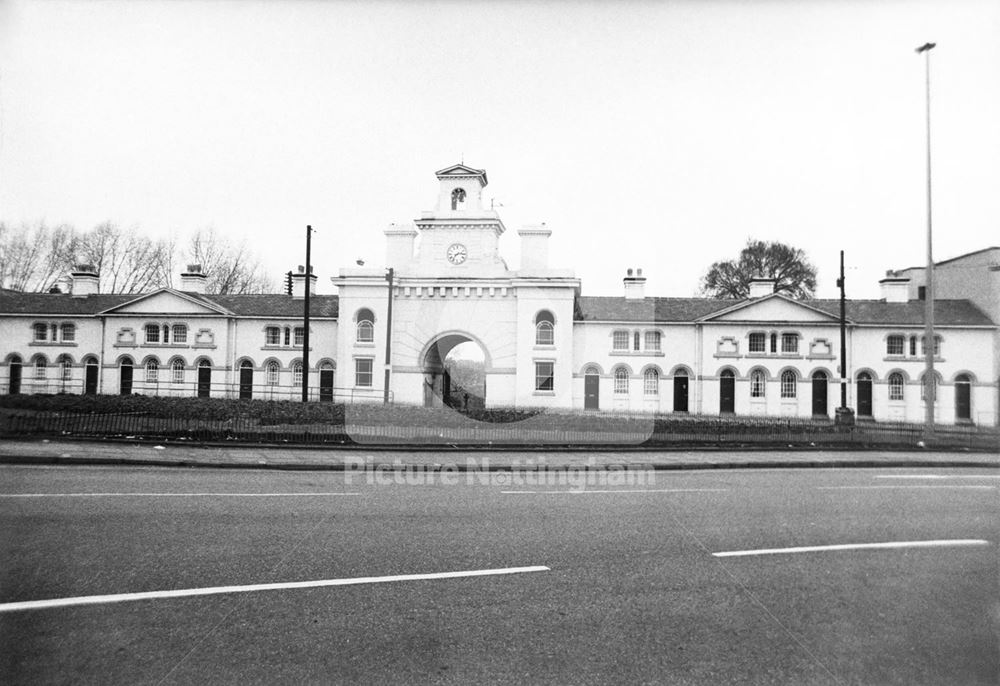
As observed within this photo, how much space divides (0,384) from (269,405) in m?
23.4

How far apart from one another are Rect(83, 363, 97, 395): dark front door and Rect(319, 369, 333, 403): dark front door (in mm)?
14003

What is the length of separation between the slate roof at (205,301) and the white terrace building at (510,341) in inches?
6.9

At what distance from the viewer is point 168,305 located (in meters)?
39.9

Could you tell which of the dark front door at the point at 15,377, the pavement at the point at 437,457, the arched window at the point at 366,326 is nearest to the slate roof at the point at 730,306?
the arched window at the point at 366,326

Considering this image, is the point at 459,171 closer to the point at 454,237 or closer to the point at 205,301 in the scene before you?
the point at 454,237

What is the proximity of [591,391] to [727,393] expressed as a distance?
7928mm

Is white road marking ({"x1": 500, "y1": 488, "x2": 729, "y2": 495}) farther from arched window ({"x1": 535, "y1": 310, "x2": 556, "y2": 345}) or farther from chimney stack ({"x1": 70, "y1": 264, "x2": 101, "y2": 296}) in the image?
chimney stack ({"x1": 70, "y1": 264, "x2": 101, "y2": 296})

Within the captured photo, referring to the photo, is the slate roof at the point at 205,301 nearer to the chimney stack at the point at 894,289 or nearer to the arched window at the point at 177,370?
the arched window at the point at 177,370

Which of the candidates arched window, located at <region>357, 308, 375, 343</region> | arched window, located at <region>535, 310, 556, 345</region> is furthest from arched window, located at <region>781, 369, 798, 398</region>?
arched window, located at <region>357, 308, 375, 343</region>

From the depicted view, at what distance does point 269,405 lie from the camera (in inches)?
1104

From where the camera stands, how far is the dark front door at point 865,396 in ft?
122

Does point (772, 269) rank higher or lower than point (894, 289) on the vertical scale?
higher

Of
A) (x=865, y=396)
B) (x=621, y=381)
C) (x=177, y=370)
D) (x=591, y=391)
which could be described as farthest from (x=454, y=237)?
(x=865, y=396)

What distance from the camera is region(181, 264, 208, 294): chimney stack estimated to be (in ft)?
138
